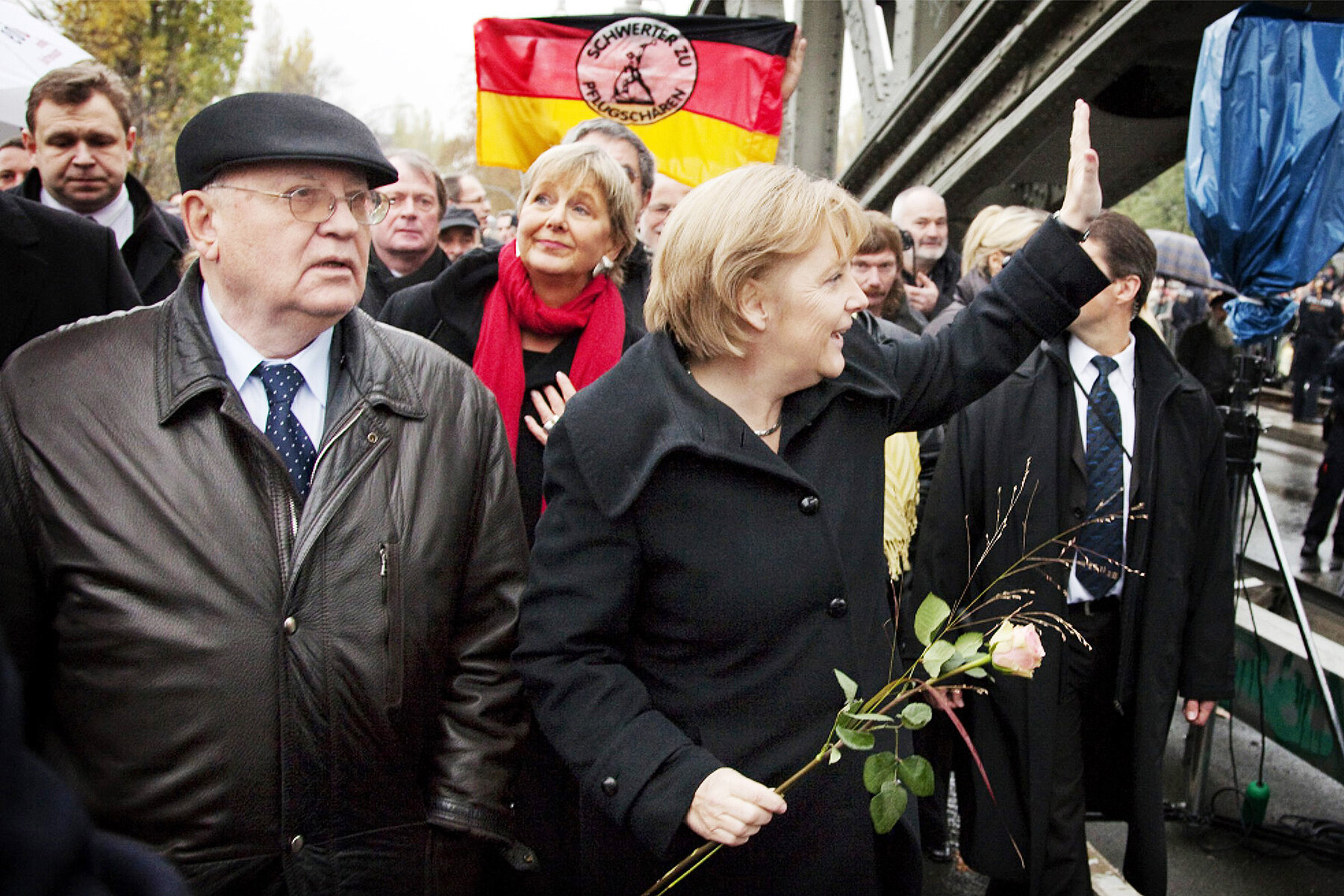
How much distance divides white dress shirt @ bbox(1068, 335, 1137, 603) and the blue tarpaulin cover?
1.50 m

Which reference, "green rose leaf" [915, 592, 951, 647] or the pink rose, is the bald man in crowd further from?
the pink rose

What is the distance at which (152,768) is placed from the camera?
69.5 inches

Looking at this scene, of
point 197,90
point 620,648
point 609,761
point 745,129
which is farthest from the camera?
point 197,90

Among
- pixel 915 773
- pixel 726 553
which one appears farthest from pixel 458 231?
pixel 915 773

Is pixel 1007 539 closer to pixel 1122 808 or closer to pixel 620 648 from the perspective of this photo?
pixel 1122 808

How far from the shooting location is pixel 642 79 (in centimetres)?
586

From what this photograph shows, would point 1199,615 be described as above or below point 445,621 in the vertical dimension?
below

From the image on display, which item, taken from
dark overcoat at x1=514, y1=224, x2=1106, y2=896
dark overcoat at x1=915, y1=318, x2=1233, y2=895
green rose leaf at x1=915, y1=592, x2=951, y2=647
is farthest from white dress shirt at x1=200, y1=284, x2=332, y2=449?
dark overcoat at x1=915, y1=318, x2=1233, y2=895

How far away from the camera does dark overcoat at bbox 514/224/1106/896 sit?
79.3 inches

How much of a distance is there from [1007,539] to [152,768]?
7.87 feet

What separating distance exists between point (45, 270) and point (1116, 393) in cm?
317

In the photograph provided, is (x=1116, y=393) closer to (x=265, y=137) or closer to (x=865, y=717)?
(x=865, y=717)

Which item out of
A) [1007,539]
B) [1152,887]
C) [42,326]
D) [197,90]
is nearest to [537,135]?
[42,326]

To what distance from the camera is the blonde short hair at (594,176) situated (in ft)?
10.2
